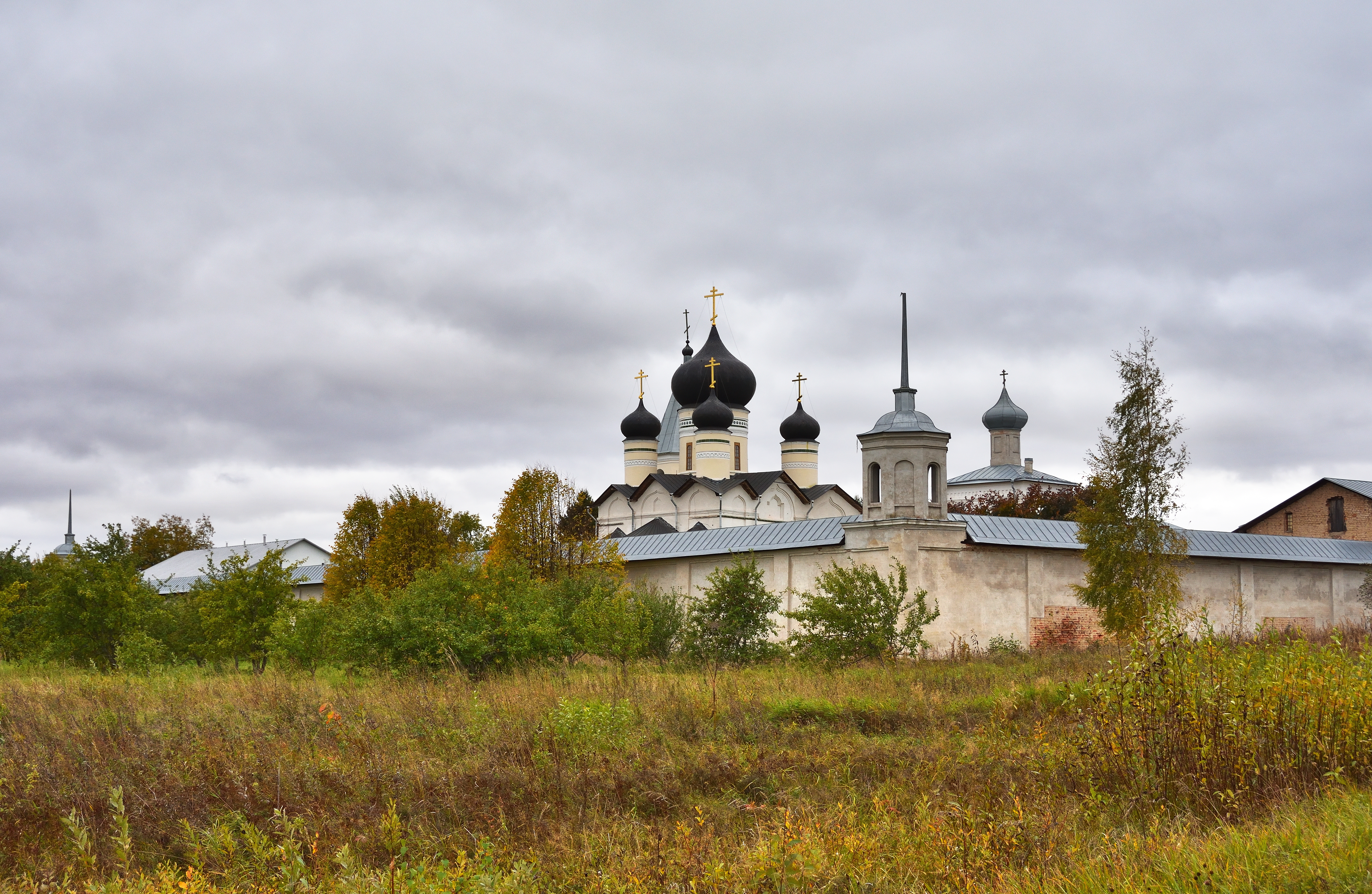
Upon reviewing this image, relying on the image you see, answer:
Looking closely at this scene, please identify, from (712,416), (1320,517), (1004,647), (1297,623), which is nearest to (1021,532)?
(1004,647)

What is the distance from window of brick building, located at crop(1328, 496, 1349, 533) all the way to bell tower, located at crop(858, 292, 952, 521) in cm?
2327

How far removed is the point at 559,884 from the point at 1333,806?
4037 mm

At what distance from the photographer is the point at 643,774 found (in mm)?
8086

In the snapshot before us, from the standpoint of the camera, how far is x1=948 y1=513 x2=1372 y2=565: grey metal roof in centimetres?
2125

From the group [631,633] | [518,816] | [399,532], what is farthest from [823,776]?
[399,532]

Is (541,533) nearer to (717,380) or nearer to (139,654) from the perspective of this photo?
(139,654)

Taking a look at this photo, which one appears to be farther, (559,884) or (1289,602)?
(1289,602)

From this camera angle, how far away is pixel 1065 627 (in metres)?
21.6

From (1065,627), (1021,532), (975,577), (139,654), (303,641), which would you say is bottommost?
(139,654)

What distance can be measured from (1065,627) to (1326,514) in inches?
848

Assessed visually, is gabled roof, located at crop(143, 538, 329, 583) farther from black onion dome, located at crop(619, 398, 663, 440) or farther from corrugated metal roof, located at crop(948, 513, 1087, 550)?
corrugated metal roof, located at crop(948, 513, 1087, 550)

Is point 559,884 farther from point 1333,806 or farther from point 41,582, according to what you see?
point 41,582

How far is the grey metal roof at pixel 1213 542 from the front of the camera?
21.2m

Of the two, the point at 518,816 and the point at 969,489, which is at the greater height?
the point at 969,489
